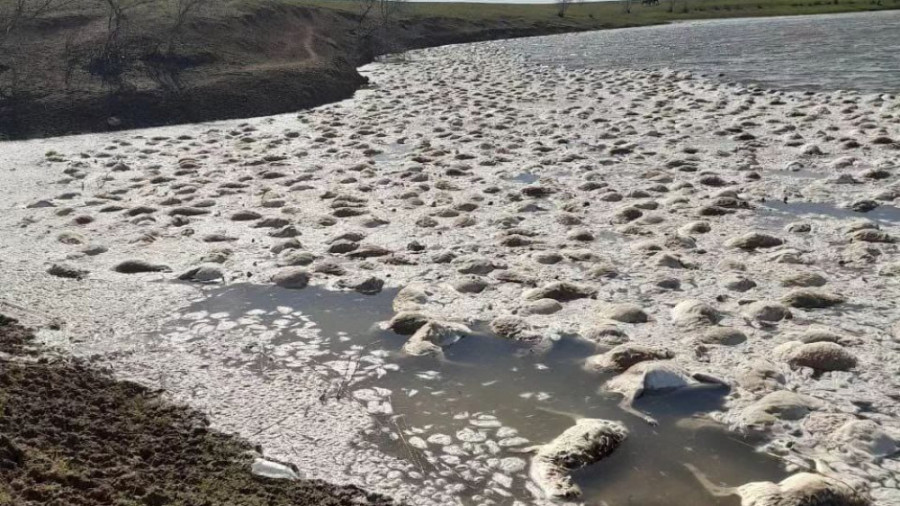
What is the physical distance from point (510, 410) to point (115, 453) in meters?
2.04

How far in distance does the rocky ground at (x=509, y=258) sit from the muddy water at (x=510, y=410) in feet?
0.34

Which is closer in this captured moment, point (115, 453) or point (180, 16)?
point (115, 453)

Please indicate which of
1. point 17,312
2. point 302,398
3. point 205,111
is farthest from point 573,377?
point 205,111

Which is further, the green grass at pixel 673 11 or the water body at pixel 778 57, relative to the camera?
the green grass at pixel 673 11

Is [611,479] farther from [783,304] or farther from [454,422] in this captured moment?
[783,304]

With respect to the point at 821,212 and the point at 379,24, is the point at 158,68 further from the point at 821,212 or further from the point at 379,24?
the point at 379,24

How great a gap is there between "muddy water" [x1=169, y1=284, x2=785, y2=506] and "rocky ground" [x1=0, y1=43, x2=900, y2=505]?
4.1 inches

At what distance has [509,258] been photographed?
7.06 metres

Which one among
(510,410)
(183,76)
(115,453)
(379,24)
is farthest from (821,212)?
(379,24)

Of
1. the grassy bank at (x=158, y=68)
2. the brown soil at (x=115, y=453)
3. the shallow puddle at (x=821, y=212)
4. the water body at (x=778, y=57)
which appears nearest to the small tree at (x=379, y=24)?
the water body at (x=778, y=57)

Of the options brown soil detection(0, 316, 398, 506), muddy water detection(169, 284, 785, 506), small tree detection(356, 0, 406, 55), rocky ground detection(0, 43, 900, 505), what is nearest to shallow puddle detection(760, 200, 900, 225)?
rocky ground detection(0, 43, 900, 505)

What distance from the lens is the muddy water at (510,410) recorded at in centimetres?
366

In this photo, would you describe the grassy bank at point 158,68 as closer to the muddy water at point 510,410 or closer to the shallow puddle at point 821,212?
the muddy water at point 510,410

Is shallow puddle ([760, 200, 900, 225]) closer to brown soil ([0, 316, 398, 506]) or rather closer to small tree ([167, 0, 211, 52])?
brown soil ([0, 316, 398, 506])
